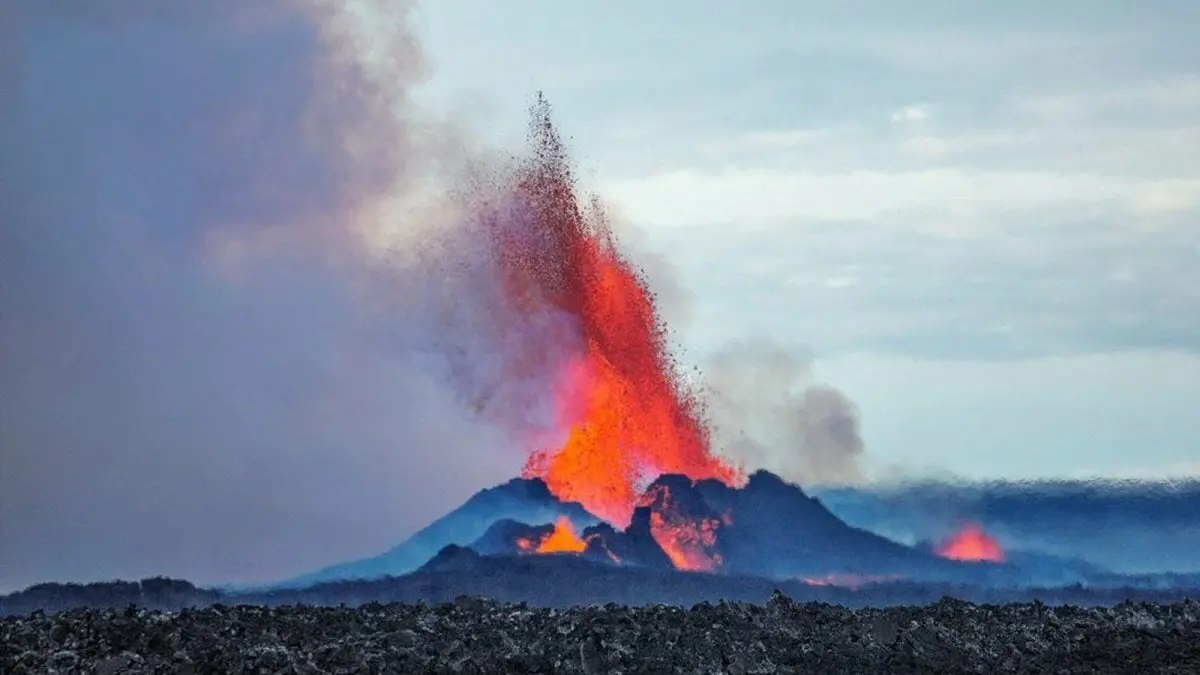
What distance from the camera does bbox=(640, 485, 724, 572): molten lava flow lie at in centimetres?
5388

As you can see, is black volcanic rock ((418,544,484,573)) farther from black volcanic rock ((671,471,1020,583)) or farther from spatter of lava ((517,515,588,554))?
black volcanic rock ((671,471,1020,583))

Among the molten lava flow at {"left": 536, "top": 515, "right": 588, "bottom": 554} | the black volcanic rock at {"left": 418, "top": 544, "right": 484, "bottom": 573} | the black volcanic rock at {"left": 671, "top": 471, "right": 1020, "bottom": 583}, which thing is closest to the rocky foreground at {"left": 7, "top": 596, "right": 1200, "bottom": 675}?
the black volcanic rock at {"left": 671, "top": 471, "right": 1020, "bottom": 583}

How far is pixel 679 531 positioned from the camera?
54.3 meters

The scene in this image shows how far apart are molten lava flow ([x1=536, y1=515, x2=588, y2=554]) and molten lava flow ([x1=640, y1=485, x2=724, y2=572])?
2.44 m

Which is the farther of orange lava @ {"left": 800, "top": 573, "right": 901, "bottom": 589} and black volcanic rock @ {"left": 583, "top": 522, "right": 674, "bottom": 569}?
orange lava @ {"left": 800, "top": 573, "right": 901, "bottom": 589}

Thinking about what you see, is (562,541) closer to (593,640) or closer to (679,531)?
(679,531)

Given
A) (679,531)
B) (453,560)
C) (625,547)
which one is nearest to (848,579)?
(679,531)

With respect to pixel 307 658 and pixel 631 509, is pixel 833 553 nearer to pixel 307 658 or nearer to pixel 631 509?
pixel 631 509

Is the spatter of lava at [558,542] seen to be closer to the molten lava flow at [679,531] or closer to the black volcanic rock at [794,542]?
the molten lava flow at [679,531]

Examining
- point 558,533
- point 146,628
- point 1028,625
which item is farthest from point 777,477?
point 146,628

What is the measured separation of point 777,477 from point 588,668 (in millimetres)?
23962

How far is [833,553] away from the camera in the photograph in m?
53.7

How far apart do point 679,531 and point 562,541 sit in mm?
3935

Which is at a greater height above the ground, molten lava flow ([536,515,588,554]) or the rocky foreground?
molten lava flow ([536,515,588,554])
